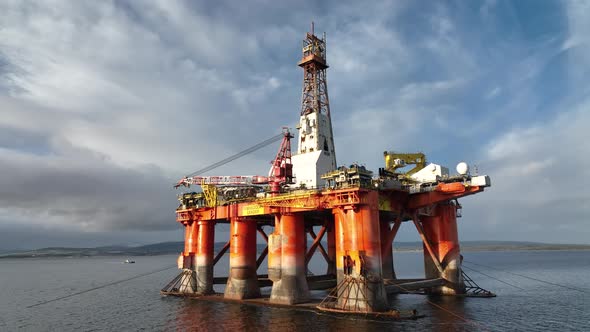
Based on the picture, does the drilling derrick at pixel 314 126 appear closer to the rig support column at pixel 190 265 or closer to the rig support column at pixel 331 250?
the rig support column at pixel 331 250

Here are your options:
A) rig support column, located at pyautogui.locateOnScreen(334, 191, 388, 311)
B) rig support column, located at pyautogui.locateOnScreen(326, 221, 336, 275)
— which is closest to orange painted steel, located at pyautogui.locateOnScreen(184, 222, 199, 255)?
rig support column, located at pyautogui.locateOnScreen(326, 221, 336, 275)

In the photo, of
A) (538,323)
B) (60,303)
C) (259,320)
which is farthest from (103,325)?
(538,323)

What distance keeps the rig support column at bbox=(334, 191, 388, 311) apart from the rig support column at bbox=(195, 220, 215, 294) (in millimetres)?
17648

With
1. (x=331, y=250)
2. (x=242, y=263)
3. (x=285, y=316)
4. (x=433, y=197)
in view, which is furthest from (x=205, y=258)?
(x=433, y=197)

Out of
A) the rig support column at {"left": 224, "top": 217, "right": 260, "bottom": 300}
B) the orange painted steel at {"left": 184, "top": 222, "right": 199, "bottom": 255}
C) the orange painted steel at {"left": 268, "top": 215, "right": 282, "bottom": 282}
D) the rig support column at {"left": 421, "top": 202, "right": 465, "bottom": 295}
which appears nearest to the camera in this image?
the orange painted steel at {"left": 268, "top": 215, "right": 282, "bottom": 282}

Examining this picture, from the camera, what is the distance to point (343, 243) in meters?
28.9

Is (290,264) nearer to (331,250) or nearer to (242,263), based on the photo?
(242,263)

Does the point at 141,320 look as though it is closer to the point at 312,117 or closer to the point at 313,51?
the point at 312,117

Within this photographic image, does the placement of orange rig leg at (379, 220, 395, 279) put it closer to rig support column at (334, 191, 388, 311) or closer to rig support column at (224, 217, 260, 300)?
rig support column at (224, 217, 260, 300)

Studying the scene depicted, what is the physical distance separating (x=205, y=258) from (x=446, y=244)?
2422cm

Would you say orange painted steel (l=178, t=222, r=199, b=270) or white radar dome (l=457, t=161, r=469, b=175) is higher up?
white radar dome (l=457, t=161, r=469, b=175)

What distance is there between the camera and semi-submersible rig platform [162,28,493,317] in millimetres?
28641

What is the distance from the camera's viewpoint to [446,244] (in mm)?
38250

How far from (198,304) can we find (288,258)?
436 inches
